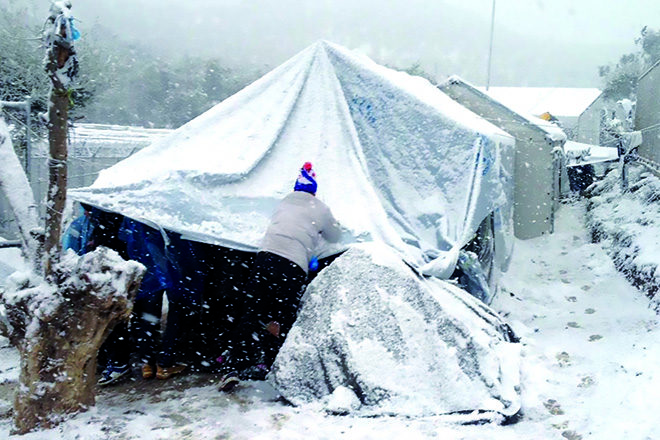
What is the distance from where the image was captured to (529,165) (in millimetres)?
9086

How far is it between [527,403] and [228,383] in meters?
2.12

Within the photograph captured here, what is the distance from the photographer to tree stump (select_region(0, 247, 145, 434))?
133 inches

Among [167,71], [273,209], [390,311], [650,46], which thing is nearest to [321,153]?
[273,209]

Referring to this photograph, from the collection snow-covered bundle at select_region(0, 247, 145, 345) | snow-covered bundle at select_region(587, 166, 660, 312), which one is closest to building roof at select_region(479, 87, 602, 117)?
snow-covered bundle at select_region(587, 166, 660, 312)

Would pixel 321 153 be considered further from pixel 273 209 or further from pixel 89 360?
pixel 89 360

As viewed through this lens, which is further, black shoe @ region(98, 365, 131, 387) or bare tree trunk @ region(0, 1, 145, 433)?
black shoe @ region(98, 365, 131, 387)

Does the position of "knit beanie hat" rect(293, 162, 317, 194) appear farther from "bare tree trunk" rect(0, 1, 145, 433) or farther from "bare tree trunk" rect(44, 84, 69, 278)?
"bare tree trunk" rect(44, 84, 69, 278)

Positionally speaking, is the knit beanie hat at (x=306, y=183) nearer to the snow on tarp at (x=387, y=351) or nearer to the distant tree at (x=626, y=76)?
the snow on tarp at (x=387, y=351)

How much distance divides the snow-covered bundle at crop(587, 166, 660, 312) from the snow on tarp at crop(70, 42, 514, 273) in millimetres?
1668

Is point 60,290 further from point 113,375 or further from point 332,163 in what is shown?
point 332,163

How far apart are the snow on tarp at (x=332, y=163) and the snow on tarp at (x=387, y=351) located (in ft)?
1.75

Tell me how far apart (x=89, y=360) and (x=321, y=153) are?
9.58 ft

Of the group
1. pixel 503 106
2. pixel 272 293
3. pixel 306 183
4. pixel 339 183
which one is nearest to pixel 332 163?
pixel 339 183

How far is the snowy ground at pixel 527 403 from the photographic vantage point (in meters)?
3.49
